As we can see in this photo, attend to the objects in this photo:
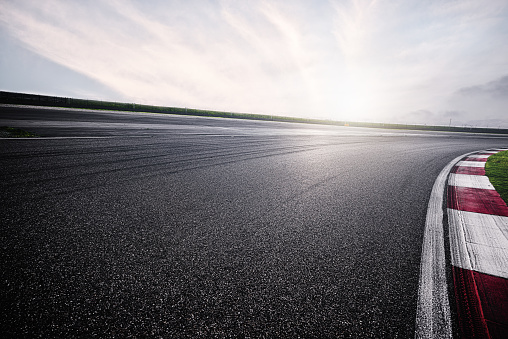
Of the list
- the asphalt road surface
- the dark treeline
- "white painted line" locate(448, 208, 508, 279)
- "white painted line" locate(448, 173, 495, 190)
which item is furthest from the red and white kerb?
the dark treeline

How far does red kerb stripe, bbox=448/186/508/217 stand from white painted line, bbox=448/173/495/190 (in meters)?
0.25

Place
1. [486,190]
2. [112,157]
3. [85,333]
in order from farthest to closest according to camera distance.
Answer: [112,157] < [486,190] < [85,333]

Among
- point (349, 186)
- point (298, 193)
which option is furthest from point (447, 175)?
point (298, 193)

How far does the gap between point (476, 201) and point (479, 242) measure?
149 centimetres

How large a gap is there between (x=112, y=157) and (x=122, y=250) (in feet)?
11.5

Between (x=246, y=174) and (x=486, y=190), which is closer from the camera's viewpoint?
(x=486, y=190)

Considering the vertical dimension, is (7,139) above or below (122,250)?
above

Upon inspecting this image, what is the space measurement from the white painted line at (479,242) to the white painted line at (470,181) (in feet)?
5.28

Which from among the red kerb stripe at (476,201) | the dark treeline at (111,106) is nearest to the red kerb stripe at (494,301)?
the red kerb stripe at (476,201)

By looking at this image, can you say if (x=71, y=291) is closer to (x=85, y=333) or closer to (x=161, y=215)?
(x=85, y=333)

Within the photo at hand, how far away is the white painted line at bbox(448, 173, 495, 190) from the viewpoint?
3.73 metres

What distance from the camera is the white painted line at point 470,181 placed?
→ 373cm

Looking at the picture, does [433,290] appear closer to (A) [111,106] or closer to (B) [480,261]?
(B) [480,261]

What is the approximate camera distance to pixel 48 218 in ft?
6.43
